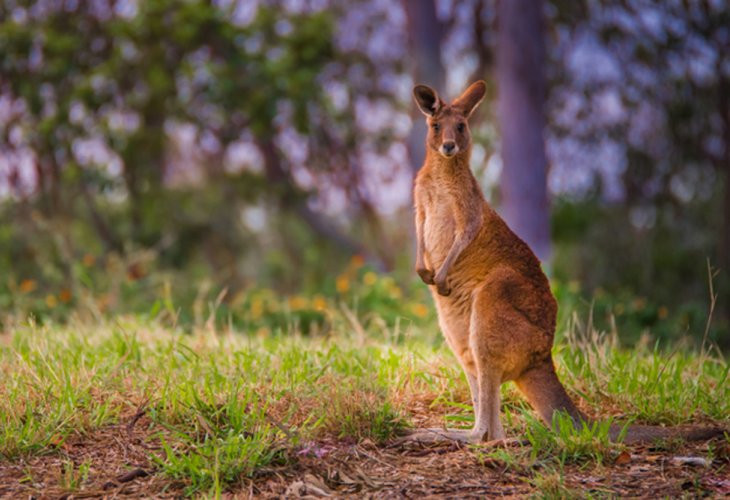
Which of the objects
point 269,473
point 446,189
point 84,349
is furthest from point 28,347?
point 446,189

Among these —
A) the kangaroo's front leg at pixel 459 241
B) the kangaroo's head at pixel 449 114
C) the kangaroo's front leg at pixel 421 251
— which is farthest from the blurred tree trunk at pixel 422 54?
the kangaroo's front leg at pixel 459 241

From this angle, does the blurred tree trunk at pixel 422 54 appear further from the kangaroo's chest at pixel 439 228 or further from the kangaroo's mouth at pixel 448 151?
the kangaroo's mouth at pixel 448 151

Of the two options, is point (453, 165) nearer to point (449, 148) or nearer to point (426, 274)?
point (449, 148)

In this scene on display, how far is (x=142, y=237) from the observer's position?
39.6ft

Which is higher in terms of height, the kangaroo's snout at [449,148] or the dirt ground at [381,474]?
the kangaroo's snout at [449,148]

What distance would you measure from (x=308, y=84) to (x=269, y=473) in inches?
300

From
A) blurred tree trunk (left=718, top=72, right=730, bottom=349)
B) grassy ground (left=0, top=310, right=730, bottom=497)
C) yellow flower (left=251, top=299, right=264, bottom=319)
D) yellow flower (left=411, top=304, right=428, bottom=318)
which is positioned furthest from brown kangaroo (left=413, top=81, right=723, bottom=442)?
blurred tree trunk (left=718, top=72, right=730, bottom=349)

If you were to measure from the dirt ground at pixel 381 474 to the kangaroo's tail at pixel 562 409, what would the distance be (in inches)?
2.9

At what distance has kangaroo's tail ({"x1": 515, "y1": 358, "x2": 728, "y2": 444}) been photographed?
12.1ft

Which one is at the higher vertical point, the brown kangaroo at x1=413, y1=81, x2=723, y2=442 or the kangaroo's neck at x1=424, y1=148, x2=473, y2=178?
the kangaroo's neck at x1=424, y1=148, x2=473, y2=178

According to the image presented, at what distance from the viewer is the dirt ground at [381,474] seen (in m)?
3.33

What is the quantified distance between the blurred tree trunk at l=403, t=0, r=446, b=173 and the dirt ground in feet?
22.5

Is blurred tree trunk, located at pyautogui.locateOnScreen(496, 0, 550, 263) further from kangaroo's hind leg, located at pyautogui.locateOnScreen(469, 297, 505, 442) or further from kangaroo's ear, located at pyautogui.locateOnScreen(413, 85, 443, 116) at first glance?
kangaroo's hind leg, located at pyautogui.locateOnScreen(469, 297, 505, 442)

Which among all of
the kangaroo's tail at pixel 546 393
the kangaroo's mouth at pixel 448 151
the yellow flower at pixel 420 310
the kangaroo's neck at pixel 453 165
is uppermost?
the kangaroo's mouth at pixel 448 151
